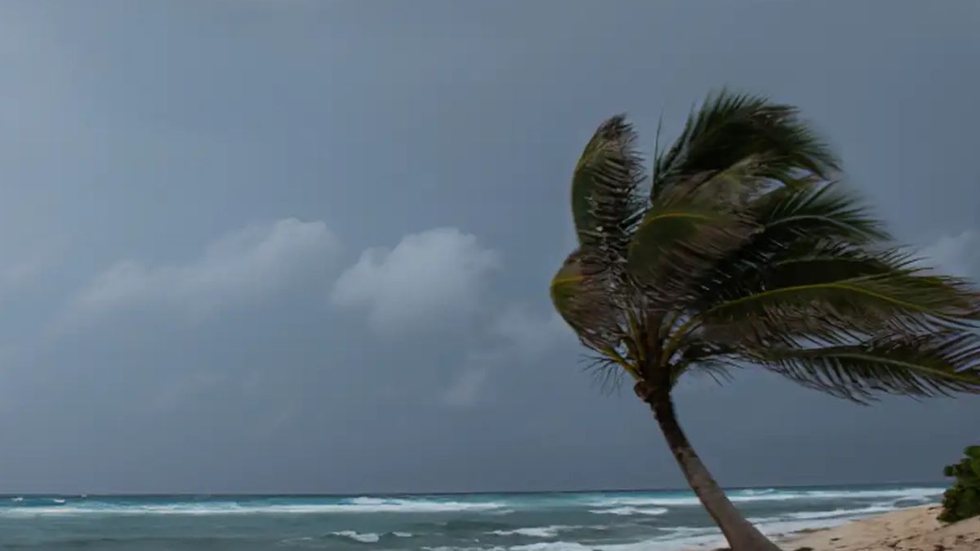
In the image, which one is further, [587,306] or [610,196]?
[610,196]

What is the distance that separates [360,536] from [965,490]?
17.7m

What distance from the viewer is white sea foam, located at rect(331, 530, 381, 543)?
2464 cm

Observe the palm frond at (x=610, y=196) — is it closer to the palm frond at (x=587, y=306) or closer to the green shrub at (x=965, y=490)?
the palm frond at (x=587, y=306)

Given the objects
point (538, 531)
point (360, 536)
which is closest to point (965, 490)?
point (538, 531)

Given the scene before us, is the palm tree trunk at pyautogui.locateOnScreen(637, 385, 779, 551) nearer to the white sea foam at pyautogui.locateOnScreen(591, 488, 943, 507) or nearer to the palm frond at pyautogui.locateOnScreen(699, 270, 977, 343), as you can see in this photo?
the palm frond at pyautogui.locateOnScreen(699, 270, 977, 343)

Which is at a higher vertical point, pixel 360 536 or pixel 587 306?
pixel 587 306

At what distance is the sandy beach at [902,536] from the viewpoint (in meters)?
9.66

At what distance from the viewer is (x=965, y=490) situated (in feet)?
36.4

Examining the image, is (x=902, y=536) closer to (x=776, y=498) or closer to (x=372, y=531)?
(x=372, y=531)

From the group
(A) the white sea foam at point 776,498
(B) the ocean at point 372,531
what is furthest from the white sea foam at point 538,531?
(A) the white sea foam at point 776,498

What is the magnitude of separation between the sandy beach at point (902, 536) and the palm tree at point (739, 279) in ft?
A: 6.99

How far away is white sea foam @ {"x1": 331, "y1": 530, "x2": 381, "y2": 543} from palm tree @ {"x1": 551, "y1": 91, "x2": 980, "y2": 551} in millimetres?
16908

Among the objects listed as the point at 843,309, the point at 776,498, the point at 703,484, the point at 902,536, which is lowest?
the point at 902,536

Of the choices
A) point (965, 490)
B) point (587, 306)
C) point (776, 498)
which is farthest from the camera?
point (776, 498)
